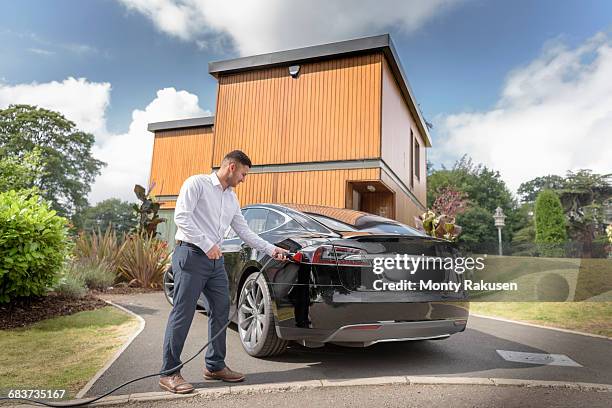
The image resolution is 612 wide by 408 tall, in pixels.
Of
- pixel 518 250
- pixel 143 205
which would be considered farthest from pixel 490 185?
pixel 143 205

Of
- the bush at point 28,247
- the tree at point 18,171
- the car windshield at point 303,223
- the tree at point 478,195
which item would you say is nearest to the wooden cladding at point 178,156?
the tree at point 18,171

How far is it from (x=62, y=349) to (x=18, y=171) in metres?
10.4

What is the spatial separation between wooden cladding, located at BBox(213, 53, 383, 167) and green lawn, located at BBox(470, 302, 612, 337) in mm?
5029

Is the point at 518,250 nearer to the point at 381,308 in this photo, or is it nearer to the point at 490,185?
the point at 381,308

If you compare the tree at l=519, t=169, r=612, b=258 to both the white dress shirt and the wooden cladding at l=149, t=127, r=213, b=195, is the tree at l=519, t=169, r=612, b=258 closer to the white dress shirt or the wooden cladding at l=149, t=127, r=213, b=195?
the wooden cladding at l=149, t=127, r=213, b=195

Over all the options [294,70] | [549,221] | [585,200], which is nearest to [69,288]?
[294,70]

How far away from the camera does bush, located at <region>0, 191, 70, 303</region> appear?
5133 millimetres

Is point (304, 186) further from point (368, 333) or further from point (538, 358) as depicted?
point (368, 333)

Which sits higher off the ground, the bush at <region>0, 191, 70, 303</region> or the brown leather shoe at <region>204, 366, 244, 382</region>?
the bush at <region>0, 191, 70, 303</region>

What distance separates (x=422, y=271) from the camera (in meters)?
3.34

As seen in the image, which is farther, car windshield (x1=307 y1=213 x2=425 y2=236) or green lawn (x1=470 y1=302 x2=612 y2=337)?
green lawn (x1=470 y1=302 x2=612 y2=337)

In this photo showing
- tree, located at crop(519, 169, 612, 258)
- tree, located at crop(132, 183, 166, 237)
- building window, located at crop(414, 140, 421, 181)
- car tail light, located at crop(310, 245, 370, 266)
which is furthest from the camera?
tree, located at crop(519, 169, 612, 258)

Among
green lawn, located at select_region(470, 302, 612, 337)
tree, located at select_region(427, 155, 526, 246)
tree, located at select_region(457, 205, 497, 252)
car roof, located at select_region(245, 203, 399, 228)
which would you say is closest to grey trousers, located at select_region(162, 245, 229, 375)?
car roof, located at select_region(245, 203, 399, 228)

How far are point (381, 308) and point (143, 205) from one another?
33.4 feet
